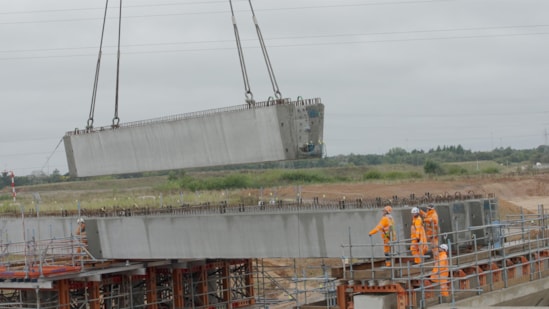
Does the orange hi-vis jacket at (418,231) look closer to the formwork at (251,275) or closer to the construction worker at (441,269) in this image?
the formwork at (251,275)

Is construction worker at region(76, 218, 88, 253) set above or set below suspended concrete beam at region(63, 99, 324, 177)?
below

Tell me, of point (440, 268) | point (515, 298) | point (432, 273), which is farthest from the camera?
point (515, 298)

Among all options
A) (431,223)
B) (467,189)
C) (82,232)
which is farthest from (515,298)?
(467,189)

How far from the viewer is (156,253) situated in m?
27.1

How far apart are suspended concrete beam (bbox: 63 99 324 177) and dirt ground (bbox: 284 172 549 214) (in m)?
23.1

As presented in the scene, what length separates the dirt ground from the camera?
185 feet

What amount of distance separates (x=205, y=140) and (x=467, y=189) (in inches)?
1590

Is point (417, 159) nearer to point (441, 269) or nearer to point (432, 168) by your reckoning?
point (432, 168)

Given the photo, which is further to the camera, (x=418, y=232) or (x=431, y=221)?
(x=431, y=221)

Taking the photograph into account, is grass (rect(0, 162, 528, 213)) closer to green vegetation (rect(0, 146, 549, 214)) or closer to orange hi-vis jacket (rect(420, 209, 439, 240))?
green vegetation (rect(0, 146, 549, 214))

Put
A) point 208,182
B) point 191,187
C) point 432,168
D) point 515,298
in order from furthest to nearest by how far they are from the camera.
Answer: point 432,168
point 208,182
point 191,187
point 515,298

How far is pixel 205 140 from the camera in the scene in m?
26.6

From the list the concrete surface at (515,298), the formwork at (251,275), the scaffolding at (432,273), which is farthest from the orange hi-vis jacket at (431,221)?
the concrete surface at (515,298)

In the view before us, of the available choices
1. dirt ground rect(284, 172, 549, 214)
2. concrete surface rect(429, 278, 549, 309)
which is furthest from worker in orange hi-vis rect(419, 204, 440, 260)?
dirt ground rect(284, 172, 549, 214)
